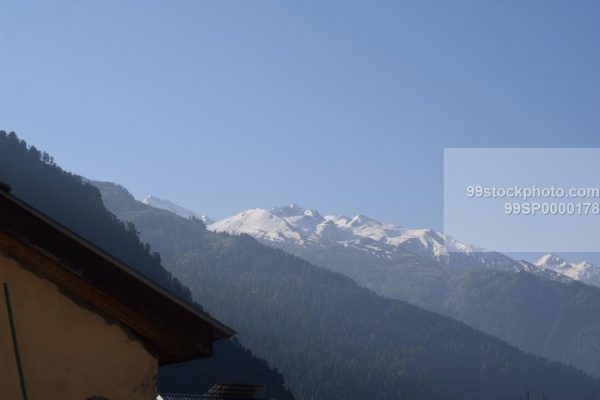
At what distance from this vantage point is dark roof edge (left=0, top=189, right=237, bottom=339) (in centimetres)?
820

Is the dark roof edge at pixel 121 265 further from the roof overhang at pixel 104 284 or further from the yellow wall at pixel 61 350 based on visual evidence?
the yellow wall at pixel 61 350

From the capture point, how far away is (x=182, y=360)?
29.7ft

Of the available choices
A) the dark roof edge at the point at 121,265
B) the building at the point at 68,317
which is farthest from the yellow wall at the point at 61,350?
the dark roof edge at the point at 121,265

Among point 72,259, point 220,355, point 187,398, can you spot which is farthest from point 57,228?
point 220,355

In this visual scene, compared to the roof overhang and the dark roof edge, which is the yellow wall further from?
the dark roof edge

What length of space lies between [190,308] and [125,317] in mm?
520

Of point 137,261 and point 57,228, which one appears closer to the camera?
point 57,228

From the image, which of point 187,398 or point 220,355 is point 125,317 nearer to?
point 187,398

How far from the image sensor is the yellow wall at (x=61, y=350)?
314 inches

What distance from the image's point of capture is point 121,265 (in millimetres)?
8391

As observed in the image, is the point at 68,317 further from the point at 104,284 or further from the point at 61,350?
the point at 104,284

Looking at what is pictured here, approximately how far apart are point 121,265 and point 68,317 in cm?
57

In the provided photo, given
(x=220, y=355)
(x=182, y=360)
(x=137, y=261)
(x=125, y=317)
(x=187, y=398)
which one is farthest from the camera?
(x=137, y=261)

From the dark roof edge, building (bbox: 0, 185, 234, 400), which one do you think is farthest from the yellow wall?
the dark roof edge
